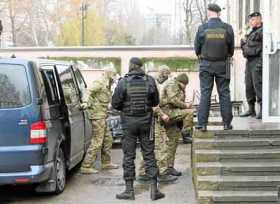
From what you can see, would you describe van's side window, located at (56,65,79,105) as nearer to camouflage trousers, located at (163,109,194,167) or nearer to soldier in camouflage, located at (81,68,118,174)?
soldier in camouflage, located at (81,68,118,174)

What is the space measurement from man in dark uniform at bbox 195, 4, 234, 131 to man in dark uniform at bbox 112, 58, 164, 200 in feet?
2.48

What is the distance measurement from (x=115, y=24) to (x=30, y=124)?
200ft

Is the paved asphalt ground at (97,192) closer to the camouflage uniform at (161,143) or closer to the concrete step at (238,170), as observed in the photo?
the camouflage uniform at (161,143)

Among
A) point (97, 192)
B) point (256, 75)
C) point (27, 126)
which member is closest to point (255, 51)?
point (256, 75)

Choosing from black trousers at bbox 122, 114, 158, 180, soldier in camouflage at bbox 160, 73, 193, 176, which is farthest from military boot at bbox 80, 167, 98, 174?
black trousers at bbox 122, 114, 158, 180

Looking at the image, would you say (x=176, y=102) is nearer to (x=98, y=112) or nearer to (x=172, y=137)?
(x=172, y=137)

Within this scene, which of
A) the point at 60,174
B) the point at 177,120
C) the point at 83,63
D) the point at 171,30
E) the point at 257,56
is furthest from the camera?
the point at 171,30

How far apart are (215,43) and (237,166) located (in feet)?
5.51

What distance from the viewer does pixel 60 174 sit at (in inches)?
340

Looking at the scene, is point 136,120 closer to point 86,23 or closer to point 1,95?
point 1,95

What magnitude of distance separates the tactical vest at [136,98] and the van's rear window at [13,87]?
4.20ft

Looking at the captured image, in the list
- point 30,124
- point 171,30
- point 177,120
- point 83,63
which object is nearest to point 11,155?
point 30,124

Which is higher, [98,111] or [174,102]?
[174,102]

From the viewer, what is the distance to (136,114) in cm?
806
